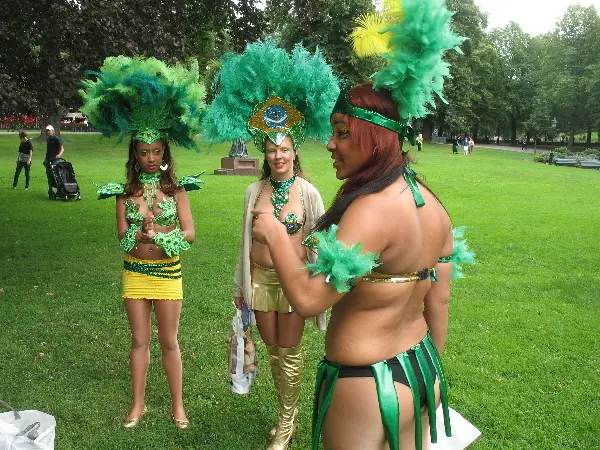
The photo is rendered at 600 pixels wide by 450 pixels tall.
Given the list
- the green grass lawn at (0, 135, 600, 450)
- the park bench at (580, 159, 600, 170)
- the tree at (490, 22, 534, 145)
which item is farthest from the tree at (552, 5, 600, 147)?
the green grass lawn at (0, 135, 600, 450)

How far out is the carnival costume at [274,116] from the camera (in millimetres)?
3738

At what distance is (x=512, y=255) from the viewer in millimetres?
10055

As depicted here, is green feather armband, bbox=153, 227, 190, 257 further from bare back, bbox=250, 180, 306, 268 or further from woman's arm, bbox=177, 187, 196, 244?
bare back, bbox=250, 180, 306, 268

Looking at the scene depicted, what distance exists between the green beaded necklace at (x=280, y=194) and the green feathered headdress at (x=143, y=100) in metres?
0.70

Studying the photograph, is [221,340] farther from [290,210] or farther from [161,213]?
[290,210]

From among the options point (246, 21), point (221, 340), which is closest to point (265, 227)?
point (221, 340)

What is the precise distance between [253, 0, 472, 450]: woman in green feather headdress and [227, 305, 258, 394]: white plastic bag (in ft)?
5.71

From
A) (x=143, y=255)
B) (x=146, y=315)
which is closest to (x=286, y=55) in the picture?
(x=143, y=255)

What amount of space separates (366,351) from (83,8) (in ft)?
22.9

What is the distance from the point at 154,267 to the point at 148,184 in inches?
21.3

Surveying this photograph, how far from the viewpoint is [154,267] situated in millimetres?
4012

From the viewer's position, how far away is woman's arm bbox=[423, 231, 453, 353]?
2643 millimetres

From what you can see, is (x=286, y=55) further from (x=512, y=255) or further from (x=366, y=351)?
(x=512, y=255)

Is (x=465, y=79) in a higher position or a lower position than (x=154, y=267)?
higher
